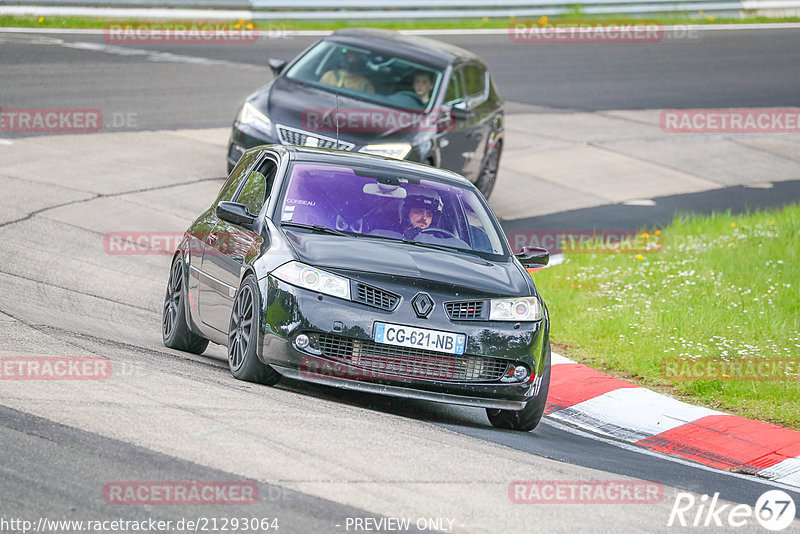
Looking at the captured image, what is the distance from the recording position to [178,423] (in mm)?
6305

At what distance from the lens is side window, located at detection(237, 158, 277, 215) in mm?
8891

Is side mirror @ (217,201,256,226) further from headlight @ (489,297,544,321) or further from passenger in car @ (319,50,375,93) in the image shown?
passenger in car @ (319,50,375,93)

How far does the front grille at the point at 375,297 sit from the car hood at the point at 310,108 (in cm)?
690

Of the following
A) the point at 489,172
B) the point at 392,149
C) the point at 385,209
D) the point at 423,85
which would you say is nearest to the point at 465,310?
the point at 385,209

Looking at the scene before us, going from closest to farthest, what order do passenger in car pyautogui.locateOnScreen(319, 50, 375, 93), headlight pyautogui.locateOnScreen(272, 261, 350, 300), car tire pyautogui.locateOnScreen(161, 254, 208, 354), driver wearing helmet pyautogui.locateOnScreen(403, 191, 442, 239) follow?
headlight pyautogui.locateOnScreen(272, 261, 350, 300) → driver wearing helmet pyautogui.locateOnScreen(403, 191, 442, 239) → car tire pyautogui.locateOnScreen(161, 254, 208, 354) → passenger in car pyautogui.locateOnScreen(319, 50, 375, 93)

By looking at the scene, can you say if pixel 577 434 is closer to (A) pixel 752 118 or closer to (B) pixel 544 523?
(B) pixel 544 523

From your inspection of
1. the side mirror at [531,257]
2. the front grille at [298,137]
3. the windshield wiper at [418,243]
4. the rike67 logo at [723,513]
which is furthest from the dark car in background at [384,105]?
the rike67 logo at [723,513]

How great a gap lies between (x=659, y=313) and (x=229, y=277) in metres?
4.59

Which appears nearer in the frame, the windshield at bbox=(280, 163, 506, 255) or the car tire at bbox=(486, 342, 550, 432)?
the car tire at bbox=(486, 342, 550, 432)

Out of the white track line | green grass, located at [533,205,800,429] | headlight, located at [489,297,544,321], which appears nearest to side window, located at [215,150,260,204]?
headlight, located at [489,297,544,321]

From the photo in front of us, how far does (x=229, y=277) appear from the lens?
852cm

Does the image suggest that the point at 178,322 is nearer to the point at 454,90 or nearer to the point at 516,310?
the point at 516,310

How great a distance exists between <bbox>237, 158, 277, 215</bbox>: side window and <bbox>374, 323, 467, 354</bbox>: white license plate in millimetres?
1689

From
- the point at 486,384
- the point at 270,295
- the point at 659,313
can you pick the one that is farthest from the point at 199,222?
the point at 659,313
